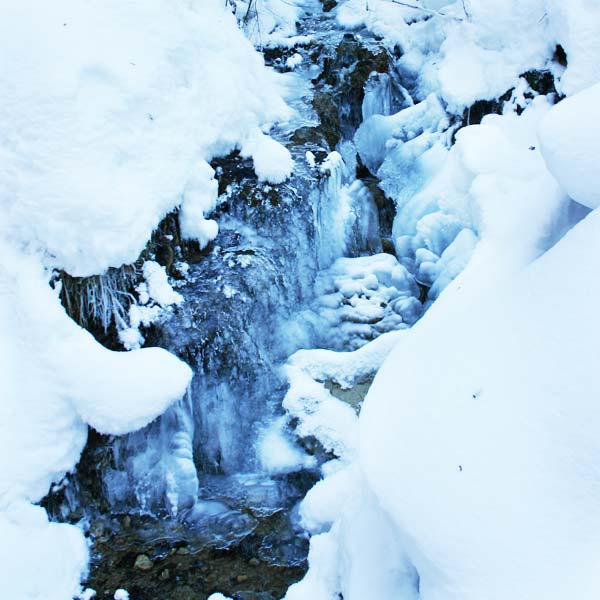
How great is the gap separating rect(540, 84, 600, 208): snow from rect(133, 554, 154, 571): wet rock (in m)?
3.30

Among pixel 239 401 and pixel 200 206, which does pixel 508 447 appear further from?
pixel 200 206

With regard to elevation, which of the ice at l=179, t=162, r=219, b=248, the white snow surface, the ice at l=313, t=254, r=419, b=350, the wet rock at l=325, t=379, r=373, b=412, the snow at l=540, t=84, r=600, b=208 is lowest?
the wet rock at l=325, t=379, r=373, b=412

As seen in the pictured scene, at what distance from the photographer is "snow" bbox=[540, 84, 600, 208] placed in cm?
224

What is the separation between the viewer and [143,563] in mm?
3680

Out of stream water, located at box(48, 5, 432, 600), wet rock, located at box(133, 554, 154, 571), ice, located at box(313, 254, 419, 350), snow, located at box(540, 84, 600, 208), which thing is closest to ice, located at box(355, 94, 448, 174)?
stream water, located at box(48, 5, 432, 600)

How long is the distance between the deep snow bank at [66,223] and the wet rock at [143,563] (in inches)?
13.3

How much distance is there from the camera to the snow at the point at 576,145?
2244mm

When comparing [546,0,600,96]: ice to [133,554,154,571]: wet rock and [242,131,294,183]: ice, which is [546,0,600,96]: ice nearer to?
[242,131,294,183]: ice

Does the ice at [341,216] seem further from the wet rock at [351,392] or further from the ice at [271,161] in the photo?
the wet rock at [351,392]

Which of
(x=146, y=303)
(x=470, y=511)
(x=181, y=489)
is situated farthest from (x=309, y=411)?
(x=470, y=511)

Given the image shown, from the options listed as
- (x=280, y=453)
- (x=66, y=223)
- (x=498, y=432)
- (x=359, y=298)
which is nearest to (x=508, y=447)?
(x=498, y=432)

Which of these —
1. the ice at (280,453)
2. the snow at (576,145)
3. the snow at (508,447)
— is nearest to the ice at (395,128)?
the ice at (280,453)

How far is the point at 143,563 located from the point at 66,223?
7.60ft

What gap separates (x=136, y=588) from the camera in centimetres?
355
